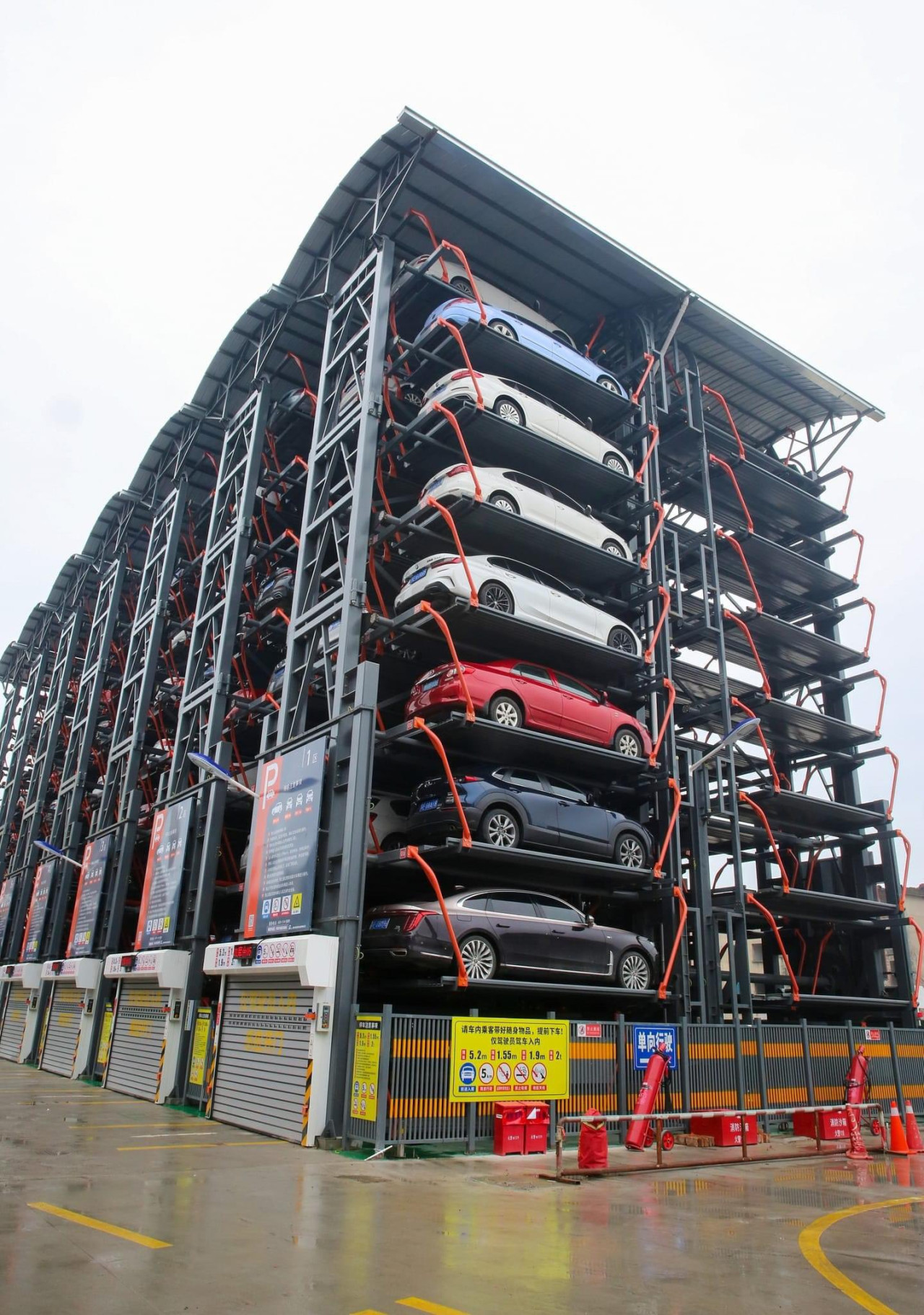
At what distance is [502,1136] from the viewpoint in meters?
12.2

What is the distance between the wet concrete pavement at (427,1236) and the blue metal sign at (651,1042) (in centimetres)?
257

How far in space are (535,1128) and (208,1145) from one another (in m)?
4.29

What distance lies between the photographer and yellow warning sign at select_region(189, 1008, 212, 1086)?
1652 cm

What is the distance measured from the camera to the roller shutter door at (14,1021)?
93.2ft

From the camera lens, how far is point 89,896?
2428 cm

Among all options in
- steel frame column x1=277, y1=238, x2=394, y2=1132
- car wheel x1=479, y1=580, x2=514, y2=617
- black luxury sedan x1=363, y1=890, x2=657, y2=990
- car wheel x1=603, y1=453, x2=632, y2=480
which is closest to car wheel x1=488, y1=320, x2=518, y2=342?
steel frame column x1=277, y1=238, x2=394, y2=1132

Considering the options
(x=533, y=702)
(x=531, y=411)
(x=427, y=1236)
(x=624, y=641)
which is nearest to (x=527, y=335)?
(x=531, y=411)

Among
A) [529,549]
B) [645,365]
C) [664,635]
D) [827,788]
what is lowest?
[827,788]

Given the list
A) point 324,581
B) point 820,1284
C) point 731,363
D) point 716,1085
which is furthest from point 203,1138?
point 731,363

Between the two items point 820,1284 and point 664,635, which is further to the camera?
point 664,635

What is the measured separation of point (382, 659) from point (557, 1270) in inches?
493

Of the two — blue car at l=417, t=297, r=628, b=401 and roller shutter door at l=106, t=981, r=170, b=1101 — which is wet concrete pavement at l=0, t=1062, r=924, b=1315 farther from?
blue car at l=417, t=297, r=628, b=401

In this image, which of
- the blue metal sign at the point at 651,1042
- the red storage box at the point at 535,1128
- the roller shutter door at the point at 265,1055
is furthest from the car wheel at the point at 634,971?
the roller shutter door at the point at 265,1055

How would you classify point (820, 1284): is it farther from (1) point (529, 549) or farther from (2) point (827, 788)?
(2) point (827, 788)
